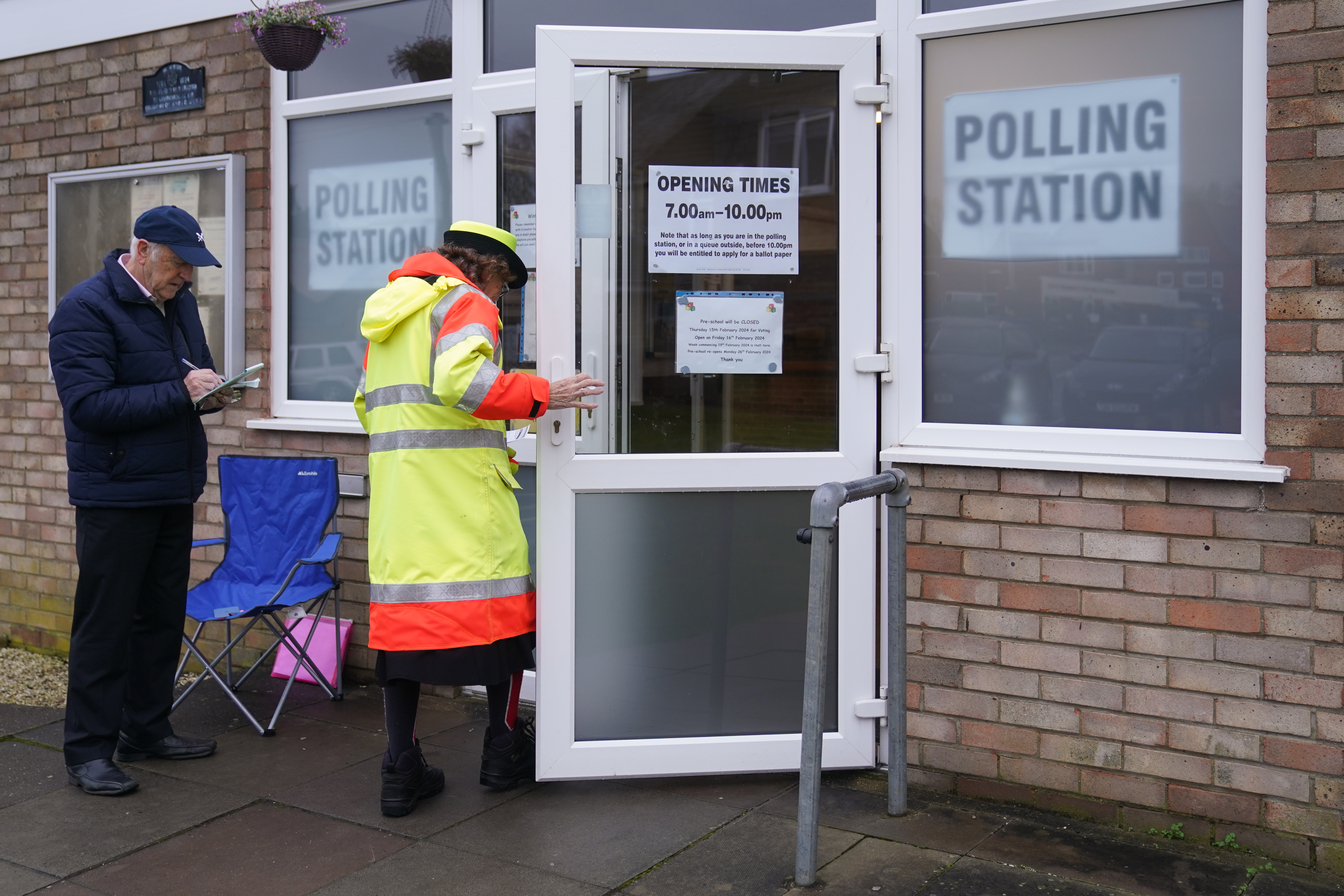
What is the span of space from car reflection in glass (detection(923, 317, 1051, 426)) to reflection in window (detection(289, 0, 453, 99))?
2416mm

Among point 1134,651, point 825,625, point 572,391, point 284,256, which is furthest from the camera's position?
point 284,256

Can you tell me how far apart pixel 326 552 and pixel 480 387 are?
1.75m

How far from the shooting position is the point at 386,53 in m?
5.36

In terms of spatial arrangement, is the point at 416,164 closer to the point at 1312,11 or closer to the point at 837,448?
the point at 837,448

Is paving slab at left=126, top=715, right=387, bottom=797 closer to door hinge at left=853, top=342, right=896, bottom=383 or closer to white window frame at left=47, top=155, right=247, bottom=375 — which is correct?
white window frame at left=47, top=155, right=247, bottom=375

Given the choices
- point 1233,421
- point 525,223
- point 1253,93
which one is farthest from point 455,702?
point 1253,93

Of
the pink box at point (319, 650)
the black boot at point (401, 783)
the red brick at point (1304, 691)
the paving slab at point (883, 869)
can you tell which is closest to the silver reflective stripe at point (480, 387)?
the black boot at point (401, 783)

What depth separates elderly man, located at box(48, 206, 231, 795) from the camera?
4023 millimetres

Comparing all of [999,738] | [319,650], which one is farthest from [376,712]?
[999,738]

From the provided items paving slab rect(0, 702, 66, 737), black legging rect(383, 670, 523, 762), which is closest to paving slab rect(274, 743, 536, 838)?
black legging rect(383, 670, 523, 762)

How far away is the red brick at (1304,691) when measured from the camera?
11.1ft

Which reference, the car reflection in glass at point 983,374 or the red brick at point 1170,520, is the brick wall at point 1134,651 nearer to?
the red brick at point 1170,520

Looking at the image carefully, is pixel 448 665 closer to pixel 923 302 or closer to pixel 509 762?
pixel 509 762

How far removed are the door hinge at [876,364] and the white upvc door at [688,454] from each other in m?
0.02
